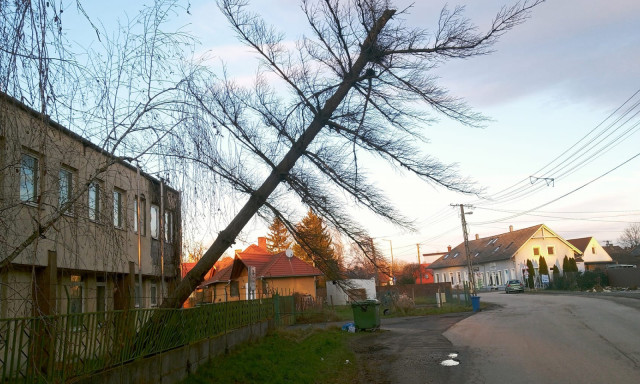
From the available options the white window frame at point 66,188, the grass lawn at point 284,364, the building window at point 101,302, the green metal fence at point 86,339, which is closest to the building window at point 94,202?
the white window frame at point 66,188

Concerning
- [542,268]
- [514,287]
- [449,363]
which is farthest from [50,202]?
[542,268]

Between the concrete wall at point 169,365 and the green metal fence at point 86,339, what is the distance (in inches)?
4.2

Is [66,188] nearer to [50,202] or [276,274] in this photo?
[50,202]

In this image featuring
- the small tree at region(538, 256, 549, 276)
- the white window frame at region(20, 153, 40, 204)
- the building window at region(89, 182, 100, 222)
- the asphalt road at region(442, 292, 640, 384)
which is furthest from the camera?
the small tree at region(538, 256, 549, 276)

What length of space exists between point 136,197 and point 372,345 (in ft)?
36.7

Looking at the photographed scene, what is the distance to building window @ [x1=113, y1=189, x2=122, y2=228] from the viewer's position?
573 centimetres

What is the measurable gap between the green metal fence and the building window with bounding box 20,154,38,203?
43.0 inches

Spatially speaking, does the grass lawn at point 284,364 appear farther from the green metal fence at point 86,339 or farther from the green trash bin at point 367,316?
the green trash bin at point 367,316

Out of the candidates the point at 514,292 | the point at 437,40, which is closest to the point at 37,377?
the point at 437,40

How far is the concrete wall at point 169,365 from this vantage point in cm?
658

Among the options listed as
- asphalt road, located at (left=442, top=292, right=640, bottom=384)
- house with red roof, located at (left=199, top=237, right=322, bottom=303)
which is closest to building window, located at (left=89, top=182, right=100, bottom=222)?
asphalt road, located at (left=442, top=292, right=640, bottom=384)

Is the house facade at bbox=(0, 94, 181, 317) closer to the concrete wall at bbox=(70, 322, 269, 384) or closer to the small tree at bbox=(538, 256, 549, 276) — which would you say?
the concrete wall at bbox=(70, 322, 269, 384)

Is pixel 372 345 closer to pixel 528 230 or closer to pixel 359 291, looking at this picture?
pixel 359 291

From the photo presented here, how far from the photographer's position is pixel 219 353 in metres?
11.8
